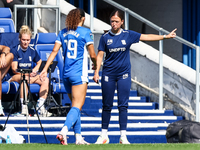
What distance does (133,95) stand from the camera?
957 cm

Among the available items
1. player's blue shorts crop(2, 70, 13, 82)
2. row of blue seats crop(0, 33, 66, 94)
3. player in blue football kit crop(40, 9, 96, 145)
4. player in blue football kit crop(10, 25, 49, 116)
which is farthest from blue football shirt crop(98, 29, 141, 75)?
player's blue shorts crop(2, 70, 13, 82)

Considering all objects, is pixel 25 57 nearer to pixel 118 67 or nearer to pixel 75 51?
pixel 118 67

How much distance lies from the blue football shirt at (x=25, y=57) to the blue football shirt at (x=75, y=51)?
2.90 m

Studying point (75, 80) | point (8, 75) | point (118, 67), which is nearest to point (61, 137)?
point (75, 80)

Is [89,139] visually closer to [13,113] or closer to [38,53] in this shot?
[13,113]

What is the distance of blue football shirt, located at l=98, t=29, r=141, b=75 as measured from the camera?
20.5 feet

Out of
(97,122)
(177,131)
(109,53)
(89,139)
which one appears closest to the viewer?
(109,53)

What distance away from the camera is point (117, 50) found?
626 cm

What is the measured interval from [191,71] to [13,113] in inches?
128

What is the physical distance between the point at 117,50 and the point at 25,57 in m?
2.76

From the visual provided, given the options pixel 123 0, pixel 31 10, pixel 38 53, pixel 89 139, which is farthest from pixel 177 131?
pixel 123 0

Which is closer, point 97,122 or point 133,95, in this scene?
point 97,122

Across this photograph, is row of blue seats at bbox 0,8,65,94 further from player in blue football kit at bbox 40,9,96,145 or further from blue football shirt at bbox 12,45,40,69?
player in blue football kit at bbox 40,9,96,145

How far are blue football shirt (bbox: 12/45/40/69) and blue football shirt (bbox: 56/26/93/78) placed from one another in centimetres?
290
